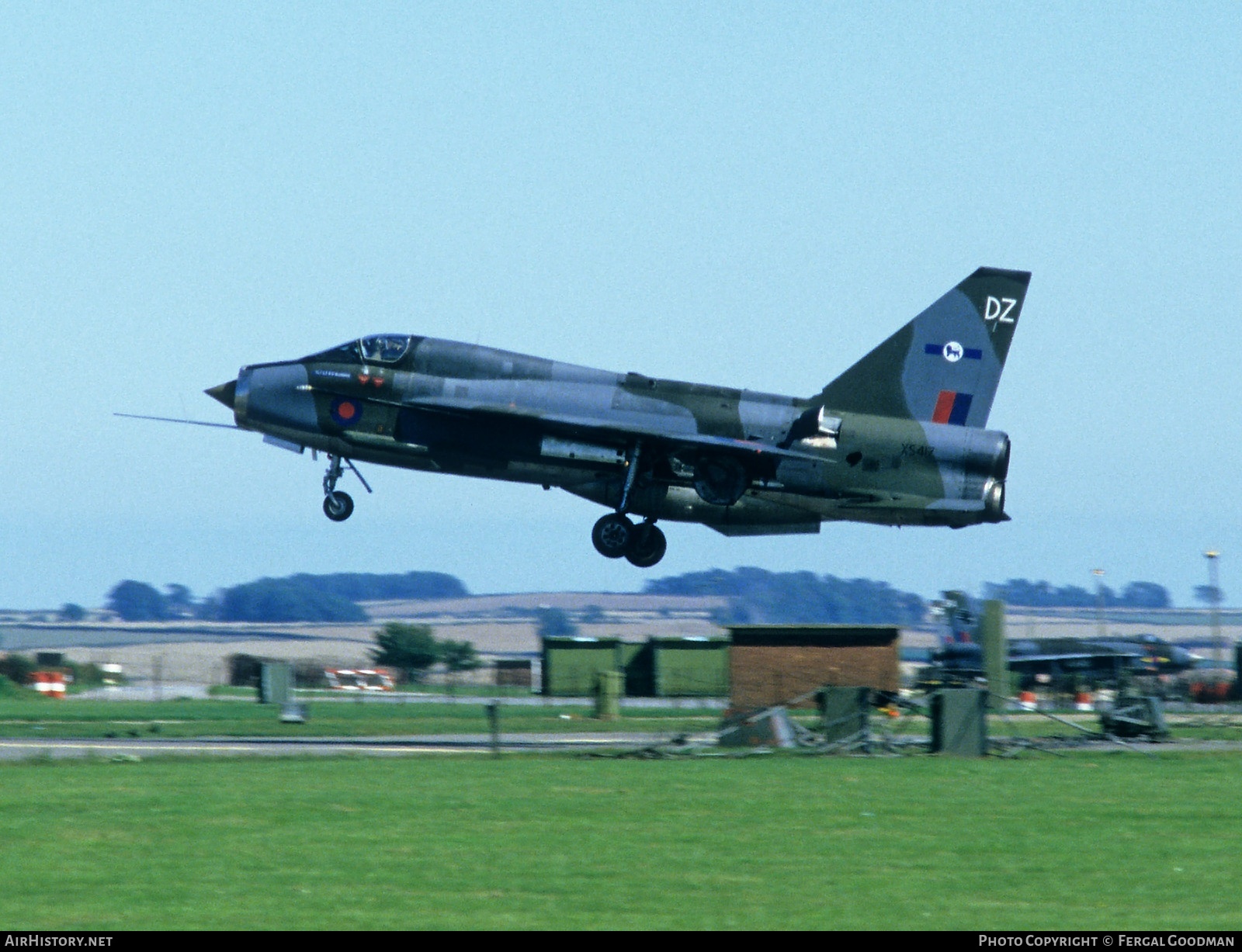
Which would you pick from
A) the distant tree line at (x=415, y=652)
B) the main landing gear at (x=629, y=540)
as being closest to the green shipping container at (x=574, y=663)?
the distant tree line at (x=415, y=652)

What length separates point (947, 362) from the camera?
36250 mm

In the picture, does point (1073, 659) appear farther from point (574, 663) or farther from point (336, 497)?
point (336, 497)

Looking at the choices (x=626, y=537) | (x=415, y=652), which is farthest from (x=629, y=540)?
(x=415, y=652)

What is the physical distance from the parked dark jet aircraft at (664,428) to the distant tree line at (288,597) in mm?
104870

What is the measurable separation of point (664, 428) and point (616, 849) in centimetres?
1897

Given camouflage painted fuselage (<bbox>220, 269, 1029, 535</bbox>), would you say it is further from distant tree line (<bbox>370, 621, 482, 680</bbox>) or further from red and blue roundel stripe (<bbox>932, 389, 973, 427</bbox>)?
distant tree line (<bbox>370, 621, 482, 680</bbox>)

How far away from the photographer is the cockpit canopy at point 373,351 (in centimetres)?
3544

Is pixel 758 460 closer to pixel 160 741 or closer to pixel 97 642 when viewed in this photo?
Answer: pixel 160 741

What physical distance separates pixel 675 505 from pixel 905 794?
15.0 meters

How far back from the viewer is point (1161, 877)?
15.2m

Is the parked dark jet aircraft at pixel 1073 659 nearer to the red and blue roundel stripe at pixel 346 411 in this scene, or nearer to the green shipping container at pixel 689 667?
the green shipping container at pixel 689 667

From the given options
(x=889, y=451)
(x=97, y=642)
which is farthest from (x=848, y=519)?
(x=97, y=642)

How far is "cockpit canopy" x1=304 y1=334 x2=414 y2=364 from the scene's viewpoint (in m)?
35.4

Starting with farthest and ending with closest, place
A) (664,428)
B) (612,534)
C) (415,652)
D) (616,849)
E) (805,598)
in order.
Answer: (805,598) → (415,652) → (612,534) → (664,428) → (616,849)
